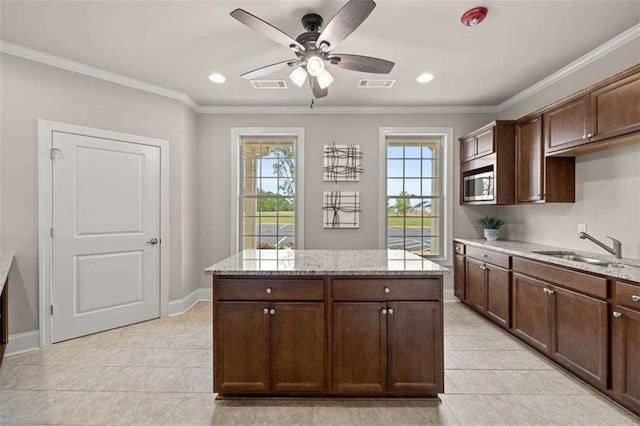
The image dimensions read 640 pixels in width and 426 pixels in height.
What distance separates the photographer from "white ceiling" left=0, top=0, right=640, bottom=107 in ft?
7.52

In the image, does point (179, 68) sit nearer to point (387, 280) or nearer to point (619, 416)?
point (387, 280)

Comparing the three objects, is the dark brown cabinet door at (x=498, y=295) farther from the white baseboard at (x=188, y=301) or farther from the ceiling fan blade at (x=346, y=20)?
the white baseboard at (x=188, y=301)

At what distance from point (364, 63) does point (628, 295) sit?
2393 mm

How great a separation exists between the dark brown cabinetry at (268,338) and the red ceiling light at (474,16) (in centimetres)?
226

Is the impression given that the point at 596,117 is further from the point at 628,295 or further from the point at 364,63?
the point at 364,63

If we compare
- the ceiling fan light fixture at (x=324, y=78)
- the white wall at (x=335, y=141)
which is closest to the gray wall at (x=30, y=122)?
the white wall at (x=335, y=141)

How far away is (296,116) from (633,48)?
3.50m

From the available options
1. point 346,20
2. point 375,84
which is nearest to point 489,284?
point 375,84

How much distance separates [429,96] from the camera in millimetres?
4035

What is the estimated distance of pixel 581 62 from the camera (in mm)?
3006

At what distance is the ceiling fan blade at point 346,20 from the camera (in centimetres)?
176

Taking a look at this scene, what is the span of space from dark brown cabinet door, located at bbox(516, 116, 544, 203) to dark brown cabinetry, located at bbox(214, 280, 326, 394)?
104 inches

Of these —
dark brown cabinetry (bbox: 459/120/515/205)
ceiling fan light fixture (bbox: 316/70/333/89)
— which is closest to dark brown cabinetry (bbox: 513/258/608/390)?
dark brown cabinetry (bbox: 459/120/515/205)

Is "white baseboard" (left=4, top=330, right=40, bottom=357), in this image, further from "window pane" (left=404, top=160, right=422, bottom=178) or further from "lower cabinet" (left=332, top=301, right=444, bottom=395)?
"window pane" (left=404, top=160, right=422, bottom=178)
